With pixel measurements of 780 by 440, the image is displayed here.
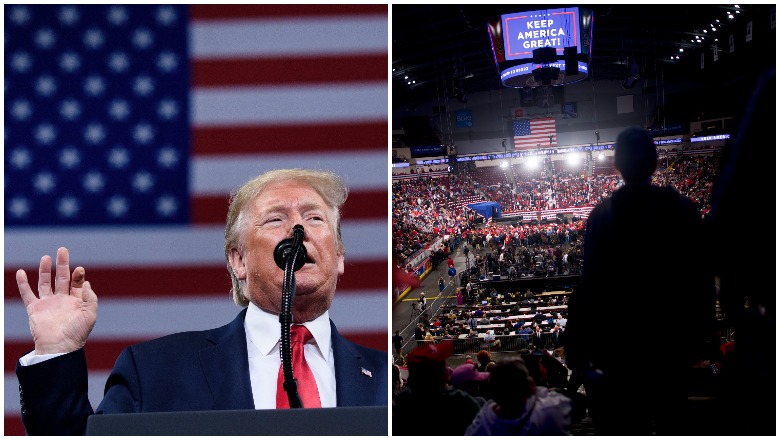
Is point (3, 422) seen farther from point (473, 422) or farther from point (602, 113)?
point (602, 113)

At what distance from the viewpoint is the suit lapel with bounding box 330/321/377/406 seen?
2.47m

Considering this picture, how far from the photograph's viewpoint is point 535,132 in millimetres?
3439

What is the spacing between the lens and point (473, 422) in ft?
7.01

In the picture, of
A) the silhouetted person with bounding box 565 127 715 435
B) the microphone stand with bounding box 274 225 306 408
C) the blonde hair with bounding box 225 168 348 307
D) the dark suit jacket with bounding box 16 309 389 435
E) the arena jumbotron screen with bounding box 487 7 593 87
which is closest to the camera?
the microphone stand with bounding box 274 225 306 408

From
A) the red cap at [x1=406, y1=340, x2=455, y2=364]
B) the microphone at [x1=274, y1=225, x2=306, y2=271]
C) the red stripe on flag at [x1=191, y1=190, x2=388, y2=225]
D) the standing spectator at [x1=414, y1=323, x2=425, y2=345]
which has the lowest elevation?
the standing spectator at [x1=414, y1=323, x2=425, y2=345]

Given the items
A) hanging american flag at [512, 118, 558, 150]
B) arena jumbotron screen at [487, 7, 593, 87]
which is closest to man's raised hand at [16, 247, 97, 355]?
hanging american flag at [512, 118, 558, 150]

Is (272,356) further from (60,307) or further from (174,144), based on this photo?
(174,144)

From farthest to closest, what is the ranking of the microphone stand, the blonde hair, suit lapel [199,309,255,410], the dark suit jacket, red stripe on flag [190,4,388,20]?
1. red stripe on flag [190,4,388,20]
2. the blonde hair
3. suit lapel [199,309,255,410]
4. the dark suit jacket
5. the microphone stand

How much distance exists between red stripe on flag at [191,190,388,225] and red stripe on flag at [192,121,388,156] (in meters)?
0.20

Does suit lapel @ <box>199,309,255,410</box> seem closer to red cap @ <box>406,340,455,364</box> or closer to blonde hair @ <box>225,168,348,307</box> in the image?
blonde hair @ <box>225,168,348,307</box>

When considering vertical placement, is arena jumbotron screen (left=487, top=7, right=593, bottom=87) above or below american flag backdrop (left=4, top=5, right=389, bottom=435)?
above

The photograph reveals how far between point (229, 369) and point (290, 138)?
1025 mm

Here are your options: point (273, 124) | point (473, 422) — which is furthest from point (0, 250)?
point (473, 422)

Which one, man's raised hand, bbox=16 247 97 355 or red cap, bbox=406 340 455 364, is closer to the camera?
red cap, bbox=406 340 455 364
